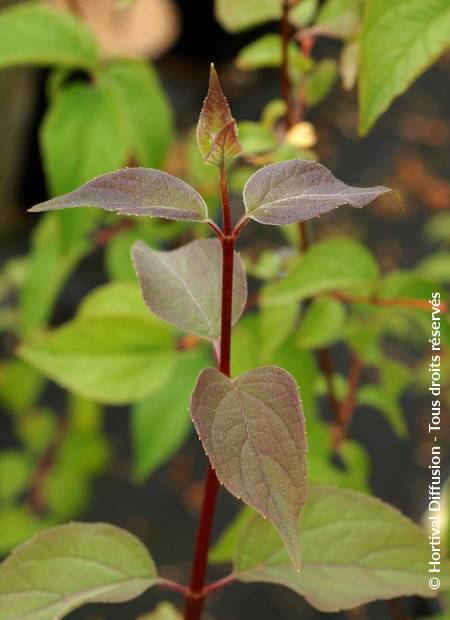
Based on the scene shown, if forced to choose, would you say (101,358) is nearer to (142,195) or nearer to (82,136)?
(82,136)

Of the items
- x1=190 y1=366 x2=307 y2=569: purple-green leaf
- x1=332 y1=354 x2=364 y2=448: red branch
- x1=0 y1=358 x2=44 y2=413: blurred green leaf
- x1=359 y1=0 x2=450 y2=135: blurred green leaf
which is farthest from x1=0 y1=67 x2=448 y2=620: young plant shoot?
x1=0 y1=358 x2=44 y2=413: blurred green leaf

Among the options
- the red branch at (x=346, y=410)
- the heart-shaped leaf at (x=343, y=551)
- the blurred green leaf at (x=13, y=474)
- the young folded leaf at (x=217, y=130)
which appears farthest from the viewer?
the blurred green leaf at (x=13, y=474)

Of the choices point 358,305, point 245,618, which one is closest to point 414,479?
point 245,618

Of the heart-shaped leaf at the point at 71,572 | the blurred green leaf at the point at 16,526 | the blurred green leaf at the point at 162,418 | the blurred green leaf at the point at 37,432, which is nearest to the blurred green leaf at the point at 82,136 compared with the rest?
the blurred green leaf at the point at 162,418

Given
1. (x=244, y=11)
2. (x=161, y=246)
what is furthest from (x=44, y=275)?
(x=244, y=11)

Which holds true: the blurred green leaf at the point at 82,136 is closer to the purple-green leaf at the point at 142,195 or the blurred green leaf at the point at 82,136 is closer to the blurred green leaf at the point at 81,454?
the purple-green leaf at the point at 142,195

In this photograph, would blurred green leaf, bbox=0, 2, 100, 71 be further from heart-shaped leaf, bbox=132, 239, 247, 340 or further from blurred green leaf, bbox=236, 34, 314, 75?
heart-shaped leaf, bbox=132, 239, 247, 340
